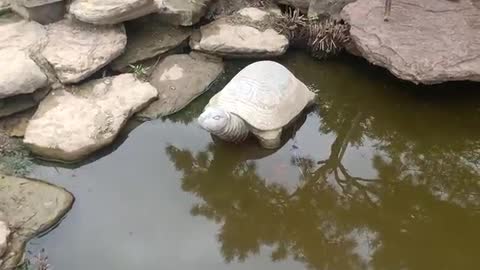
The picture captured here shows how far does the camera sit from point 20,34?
17.7 feet

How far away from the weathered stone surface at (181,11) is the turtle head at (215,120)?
4.85 feet

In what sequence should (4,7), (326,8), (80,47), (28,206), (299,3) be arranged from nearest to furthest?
(28,206)
(80,47)
(4,7)
(326,8)
(299,3)

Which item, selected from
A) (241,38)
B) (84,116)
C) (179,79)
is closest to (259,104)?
(179,79)

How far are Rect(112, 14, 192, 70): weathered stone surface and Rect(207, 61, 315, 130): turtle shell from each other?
96 centimetres

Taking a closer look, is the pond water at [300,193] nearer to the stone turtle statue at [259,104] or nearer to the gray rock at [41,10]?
the stone turtle statue at [259,104]

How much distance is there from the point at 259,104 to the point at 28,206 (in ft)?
6.32

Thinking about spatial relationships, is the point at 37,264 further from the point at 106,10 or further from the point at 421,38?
the point at 421,38

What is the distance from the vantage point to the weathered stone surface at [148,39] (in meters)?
5.53

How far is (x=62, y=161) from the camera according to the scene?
4703 mm

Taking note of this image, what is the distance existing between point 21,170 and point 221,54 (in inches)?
84.5

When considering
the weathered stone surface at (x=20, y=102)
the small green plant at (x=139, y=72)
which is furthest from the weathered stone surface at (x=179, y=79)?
the weathered stone surface at (x=20, y=102)

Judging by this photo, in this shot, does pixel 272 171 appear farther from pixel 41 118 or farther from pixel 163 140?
pixel 41 118

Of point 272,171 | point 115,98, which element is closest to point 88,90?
point 115,98

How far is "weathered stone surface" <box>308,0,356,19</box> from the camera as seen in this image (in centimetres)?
586
